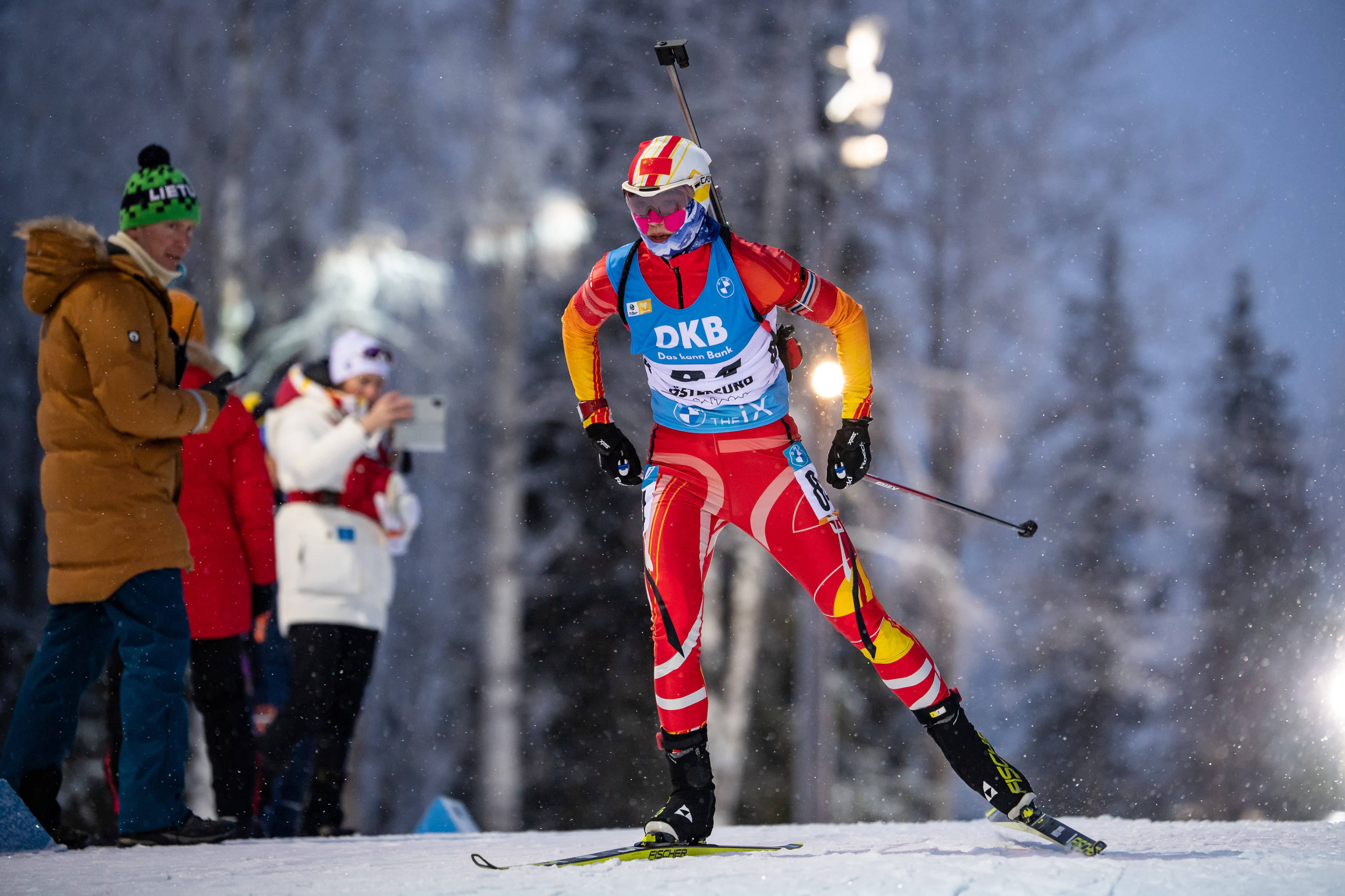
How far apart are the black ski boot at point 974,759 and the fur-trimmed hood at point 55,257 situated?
2933 millimetres

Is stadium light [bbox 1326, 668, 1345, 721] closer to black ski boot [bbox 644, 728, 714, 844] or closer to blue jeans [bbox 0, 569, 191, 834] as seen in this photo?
black ski boot [bbox 644, 728, 714, 844]

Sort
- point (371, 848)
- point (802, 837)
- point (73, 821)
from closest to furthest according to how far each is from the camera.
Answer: point (371, 848)
point (802, 837)
point (73, 821)

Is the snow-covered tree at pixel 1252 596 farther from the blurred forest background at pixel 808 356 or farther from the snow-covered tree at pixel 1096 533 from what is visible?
the snow-covered tree at pixel 1096 533

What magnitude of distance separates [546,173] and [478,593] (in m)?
5.10

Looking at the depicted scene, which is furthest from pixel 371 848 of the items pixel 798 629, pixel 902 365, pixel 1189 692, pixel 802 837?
pixel 1189 692

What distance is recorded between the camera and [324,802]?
457 cm

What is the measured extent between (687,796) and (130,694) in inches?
69.0

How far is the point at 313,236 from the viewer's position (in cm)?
1277

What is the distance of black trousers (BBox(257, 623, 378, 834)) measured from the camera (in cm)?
456

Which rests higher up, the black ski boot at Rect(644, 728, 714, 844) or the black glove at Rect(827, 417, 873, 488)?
the black glove at Rect(827, 417, 873, 488)

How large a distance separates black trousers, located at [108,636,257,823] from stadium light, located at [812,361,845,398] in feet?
8.04

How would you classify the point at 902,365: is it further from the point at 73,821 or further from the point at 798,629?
the point at 73,821

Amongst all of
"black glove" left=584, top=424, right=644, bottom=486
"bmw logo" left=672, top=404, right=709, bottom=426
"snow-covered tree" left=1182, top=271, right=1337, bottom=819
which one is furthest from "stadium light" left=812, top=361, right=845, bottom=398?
"snow-covered tree" left=1182, top=271, right=1337, bottom=819

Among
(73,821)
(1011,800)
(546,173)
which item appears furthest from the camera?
(546,173)
